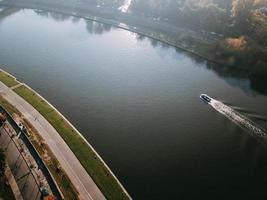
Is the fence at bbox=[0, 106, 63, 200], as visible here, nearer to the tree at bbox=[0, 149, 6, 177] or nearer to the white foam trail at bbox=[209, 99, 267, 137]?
the tree at bbox=[0, 149, 6, 177]

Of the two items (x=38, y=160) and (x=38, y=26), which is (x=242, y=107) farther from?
(x=38, y=26)

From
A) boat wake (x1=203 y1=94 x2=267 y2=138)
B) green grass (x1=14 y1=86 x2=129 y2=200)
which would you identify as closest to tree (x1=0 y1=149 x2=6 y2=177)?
green grass (x1=14 y1=86 x2=129 y2=200)

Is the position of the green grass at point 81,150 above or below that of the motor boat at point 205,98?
below

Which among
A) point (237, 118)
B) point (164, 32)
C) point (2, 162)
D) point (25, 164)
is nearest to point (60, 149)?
point (25, 164)

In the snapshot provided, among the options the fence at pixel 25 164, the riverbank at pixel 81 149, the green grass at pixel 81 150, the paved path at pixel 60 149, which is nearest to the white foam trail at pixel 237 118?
the riverbank at pixel 81 149

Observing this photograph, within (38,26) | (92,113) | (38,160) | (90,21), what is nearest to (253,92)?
(92,113)

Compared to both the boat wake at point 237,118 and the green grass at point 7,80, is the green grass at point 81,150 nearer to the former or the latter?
the green grass at point 7,80

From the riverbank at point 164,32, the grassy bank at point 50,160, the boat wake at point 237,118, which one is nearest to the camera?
the grassy bank at point 50,160
